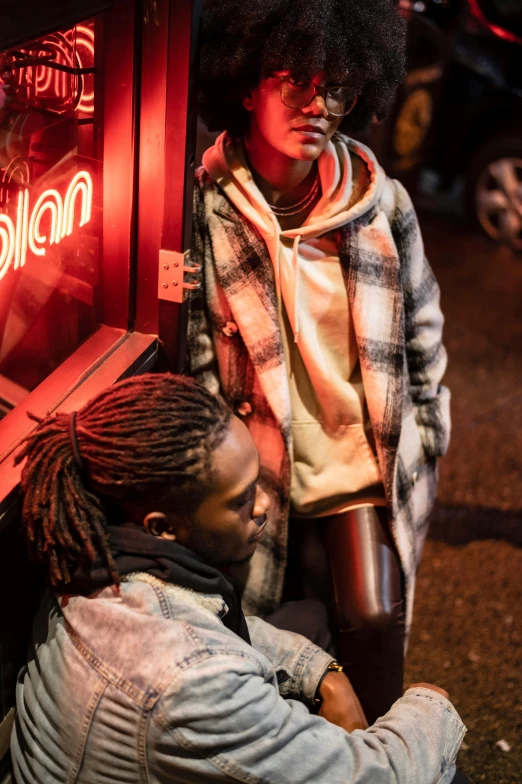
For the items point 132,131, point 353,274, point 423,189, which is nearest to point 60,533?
point 132,131

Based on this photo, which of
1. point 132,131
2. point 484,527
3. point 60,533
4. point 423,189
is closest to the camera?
point 60,533

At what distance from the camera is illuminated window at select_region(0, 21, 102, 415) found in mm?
1768

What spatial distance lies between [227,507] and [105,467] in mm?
272

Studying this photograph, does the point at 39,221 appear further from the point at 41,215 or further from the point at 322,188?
the point at 322,188

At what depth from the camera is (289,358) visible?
8.21 feet

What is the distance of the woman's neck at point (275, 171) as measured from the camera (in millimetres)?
2414

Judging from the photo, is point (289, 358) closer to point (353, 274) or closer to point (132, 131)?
point (353, 274)

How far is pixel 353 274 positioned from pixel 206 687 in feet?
3.91

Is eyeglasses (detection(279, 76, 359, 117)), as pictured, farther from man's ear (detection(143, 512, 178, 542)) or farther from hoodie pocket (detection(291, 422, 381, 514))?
man's ear (detection(143, 512, 178, 542))

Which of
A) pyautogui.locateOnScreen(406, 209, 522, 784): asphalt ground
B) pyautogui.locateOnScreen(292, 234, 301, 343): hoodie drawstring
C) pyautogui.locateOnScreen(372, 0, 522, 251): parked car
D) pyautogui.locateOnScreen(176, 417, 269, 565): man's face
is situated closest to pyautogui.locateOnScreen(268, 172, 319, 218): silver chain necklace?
pyautogui.locateOnScreen(292, 234, 301, 343): hoodie drawstring

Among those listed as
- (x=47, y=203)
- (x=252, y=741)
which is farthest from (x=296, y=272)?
(x=252, y=741)

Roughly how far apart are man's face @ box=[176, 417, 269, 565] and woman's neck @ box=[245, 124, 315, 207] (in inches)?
32.3

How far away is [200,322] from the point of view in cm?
249

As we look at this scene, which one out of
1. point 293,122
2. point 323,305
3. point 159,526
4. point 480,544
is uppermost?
point 293,122
